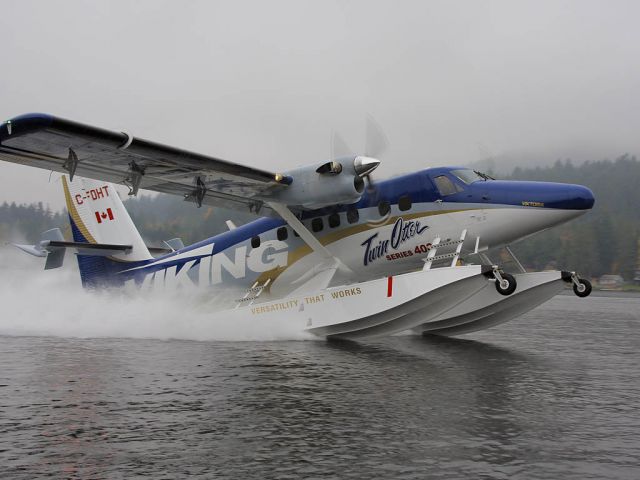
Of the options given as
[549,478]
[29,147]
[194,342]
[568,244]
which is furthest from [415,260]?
[568,244]

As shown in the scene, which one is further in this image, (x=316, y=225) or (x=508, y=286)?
(x=316, y=225)

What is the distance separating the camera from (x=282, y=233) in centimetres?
1694

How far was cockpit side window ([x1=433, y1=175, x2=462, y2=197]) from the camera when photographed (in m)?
15.0

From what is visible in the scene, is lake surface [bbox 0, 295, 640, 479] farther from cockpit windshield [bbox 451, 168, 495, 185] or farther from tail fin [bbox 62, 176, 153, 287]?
tail fin [bbox 62, 176, 153, 287]

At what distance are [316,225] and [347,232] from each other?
851 millimetres

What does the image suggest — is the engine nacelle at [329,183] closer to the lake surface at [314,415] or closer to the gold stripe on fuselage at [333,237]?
the gold stripe on fuselage at [333,237]

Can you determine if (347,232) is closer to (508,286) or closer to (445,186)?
(445,186)

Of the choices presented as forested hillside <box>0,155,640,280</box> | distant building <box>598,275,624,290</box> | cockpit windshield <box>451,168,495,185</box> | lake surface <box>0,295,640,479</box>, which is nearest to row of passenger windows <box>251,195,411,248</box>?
cockpit windshield <box>451,168,495,185</box>

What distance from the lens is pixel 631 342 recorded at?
17797mm

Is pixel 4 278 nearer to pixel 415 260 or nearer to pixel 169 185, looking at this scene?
pixel 169 185

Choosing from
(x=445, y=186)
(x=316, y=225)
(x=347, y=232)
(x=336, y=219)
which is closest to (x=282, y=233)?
(x=316, y=225)

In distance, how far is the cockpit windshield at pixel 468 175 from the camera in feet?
49.3

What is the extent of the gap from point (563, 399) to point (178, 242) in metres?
16.4

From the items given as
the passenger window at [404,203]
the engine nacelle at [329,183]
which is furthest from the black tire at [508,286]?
the engine nacelle at [329,183]
